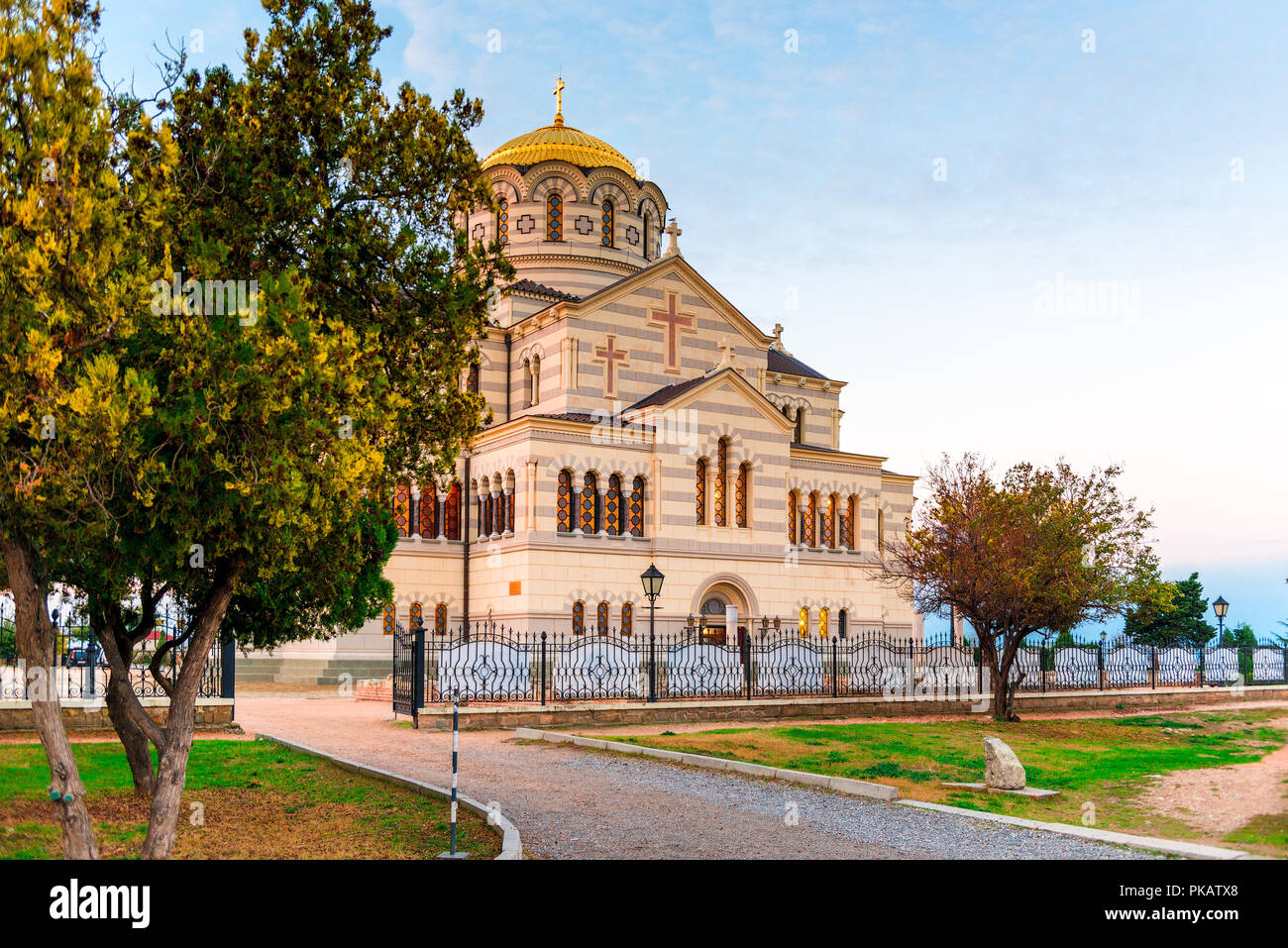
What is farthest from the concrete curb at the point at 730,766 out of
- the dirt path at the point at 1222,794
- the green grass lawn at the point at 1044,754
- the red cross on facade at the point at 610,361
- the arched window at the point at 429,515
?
the red cross on facade at the point at 610,361

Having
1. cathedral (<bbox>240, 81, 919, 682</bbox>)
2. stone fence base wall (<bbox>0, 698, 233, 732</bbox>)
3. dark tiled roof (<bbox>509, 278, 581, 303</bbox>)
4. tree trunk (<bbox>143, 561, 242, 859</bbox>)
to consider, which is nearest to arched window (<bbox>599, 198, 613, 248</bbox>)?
cathedral (<bbox>240, 81, 919, 682</bbox>)

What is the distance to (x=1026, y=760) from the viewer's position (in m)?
18.0

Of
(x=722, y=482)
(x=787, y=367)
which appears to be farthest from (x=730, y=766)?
(x=787, y=367)

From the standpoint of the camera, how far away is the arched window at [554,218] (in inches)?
1748

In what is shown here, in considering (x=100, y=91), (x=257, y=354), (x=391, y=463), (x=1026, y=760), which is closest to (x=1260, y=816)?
(x=1026, y=760)

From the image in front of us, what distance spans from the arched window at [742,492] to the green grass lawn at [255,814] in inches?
954

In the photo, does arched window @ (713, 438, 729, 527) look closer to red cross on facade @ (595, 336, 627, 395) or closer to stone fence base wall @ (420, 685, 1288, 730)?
red cross on facade @ (595, 336, 627, 395)

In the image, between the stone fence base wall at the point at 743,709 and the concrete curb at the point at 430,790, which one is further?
the stone fence base wall at the point at 743,709

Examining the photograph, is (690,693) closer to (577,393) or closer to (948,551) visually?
(948,551)

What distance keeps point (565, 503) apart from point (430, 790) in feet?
75.7

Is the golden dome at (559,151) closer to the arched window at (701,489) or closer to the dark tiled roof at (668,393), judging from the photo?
the dark tiled roof at (668,393)

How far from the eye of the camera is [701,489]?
125ft

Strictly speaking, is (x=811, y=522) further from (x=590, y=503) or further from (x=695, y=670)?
(x=695, y=670)

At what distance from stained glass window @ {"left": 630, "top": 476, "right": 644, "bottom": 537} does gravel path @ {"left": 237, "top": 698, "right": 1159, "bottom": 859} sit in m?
18.0
